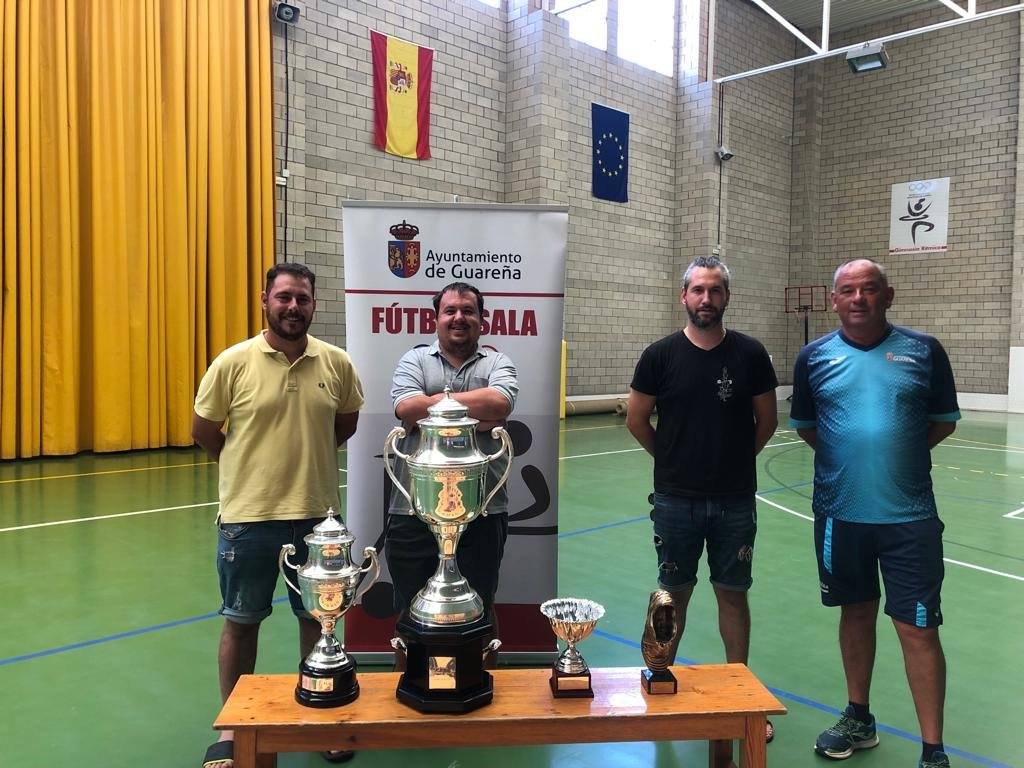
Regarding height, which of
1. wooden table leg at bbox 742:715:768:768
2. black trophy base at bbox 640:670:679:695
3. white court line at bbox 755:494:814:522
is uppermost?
black trophy base at bbox 640:670:679:695

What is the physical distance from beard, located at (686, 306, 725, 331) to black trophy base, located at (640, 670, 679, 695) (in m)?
1.20

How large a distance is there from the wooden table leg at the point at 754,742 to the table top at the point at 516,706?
3 cm

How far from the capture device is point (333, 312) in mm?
11016

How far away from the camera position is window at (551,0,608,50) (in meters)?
13.4

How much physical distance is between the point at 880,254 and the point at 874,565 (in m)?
15.9

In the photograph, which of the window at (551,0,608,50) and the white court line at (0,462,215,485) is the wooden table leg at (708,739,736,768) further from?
the window at (551,0,608,50)

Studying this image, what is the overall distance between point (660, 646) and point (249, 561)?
134 centimetres

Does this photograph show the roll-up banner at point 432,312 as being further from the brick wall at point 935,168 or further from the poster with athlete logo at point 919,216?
the poster with athlete logo at point 919,216

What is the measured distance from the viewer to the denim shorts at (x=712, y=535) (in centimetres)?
274

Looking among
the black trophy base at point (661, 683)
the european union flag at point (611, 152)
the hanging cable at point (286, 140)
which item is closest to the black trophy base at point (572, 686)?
the black trophy base at point (661, 683)

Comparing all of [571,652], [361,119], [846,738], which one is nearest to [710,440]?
[571,652]

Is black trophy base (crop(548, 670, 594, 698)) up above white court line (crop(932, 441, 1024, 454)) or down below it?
above

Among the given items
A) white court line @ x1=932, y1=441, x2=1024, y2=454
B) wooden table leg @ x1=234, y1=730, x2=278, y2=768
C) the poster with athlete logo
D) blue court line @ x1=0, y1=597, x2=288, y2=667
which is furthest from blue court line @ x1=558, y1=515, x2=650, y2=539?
the poster with athlete logo

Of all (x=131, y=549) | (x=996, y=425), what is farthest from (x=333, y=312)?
(x=996, y=425)
